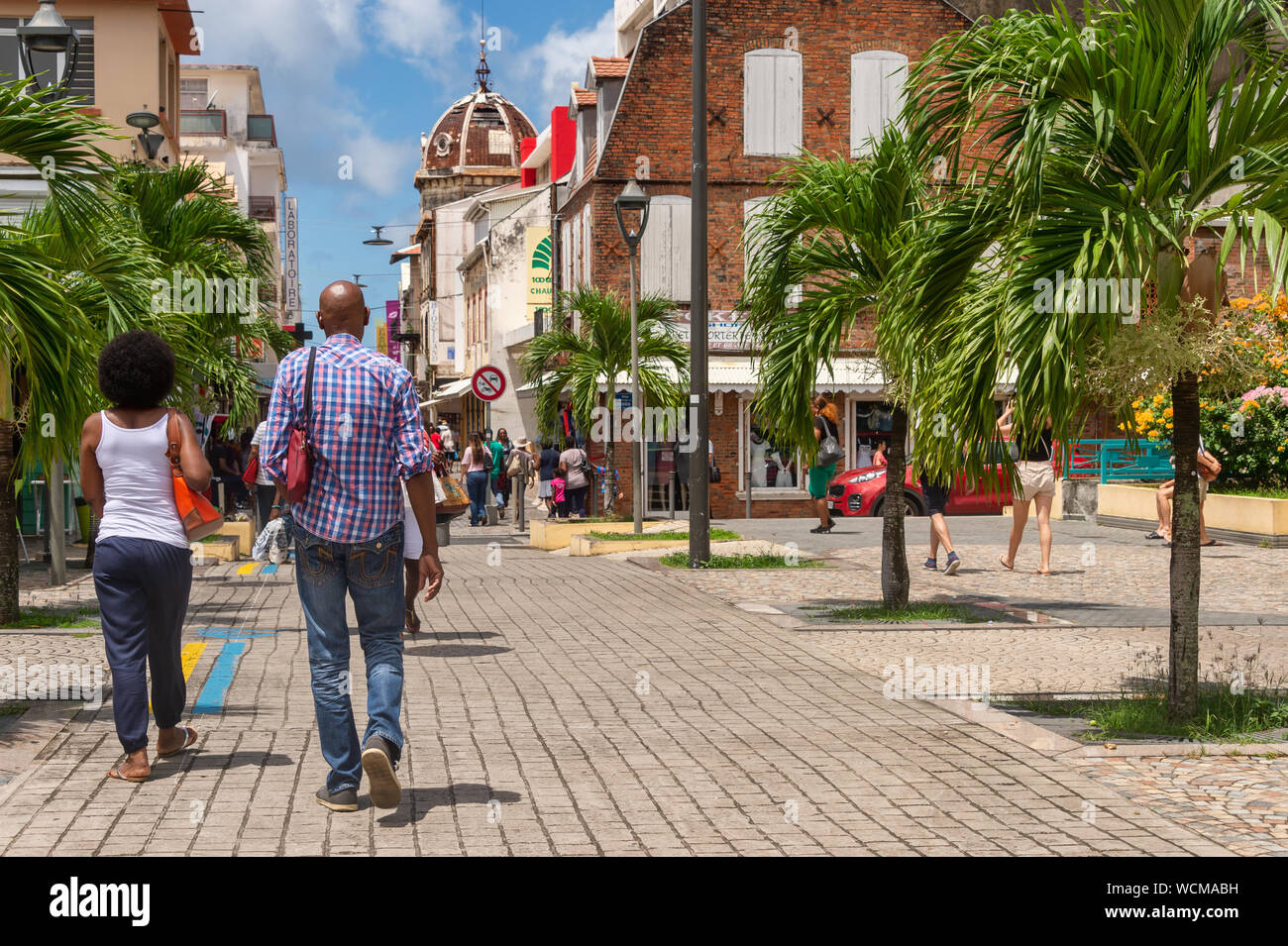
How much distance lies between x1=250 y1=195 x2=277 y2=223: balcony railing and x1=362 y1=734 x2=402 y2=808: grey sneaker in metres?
73.8

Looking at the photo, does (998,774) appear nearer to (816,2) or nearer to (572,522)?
(572,522)

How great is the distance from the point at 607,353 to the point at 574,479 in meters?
2.90

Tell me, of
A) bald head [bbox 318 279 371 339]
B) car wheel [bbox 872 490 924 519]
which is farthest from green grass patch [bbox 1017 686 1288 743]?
car wheel [bbox 872 490 924 519]

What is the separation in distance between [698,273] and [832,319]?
540 centimetres

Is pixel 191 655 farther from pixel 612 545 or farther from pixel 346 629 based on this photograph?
pixel 612 545

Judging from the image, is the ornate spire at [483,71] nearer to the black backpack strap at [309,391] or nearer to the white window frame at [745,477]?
the white window frame at [745,477]

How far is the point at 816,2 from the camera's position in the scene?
33625mm

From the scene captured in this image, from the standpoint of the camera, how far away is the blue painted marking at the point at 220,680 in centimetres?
833

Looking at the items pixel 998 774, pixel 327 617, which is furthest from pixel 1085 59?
pixel 327 617

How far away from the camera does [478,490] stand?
31.4 meters

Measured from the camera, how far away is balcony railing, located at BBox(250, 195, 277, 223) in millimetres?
76812

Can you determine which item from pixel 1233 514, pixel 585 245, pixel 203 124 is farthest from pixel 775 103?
pixel 203 124

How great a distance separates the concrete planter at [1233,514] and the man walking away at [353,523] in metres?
16.5

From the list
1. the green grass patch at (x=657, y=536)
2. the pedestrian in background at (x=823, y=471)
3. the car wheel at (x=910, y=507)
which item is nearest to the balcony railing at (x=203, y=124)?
the car wheel at (x=910, y=507)
